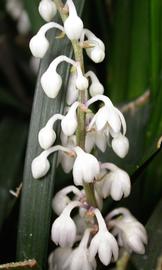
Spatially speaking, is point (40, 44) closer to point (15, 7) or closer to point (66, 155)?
point (66, 155)

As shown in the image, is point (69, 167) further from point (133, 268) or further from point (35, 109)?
point (133, 268)

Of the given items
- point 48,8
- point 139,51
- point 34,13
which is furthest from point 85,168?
point 139,51

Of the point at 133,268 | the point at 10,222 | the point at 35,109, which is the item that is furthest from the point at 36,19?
the point at 133,268

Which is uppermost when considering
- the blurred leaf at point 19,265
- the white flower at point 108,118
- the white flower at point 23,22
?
the white flower at point 23,22

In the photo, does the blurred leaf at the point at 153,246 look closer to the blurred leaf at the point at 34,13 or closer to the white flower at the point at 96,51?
the white flower at the point at 96,51

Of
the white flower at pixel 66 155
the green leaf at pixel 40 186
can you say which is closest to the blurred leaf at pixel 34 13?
the green leaf at pixel 40 186

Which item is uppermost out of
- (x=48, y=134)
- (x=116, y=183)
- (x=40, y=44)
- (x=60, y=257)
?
(x=40, y=44)
